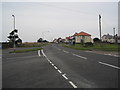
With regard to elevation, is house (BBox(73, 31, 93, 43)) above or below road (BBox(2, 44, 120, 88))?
above

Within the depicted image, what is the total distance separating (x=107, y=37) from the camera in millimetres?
137625

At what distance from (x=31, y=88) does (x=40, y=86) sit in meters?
0.39

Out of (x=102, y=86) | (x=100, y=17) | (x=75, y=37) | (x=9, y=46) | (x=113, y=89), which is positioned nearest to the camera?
(x=113, y=89)

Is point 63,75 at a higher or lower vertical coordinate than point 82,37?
lower

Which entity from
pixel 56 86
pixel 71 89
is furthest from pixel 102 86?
pixel 56 86

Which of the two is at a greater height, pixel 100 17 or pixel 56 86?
pixel 100 17

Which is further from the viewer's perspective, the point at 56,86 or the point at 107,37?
the point at 107,37

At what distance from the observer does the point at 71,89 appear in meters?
4.90

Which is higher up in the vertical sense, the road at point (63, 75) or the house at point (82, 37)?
the house at point (82, 37)

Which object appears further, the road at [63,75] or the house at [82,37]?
the house at [82,37]

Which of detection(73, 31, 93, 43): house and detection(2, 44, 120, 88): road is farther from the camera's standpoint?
detection(73, 31, 93, 43): house

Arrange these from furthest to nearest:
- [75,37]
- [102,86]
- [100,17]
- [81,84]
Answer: [75,37] → [100,17] → [81,84] → [102,86]

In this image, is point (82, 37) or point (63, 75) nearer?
point (63, 75)

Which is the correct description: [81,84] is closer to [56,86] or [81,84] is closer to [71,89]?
[71,89]
